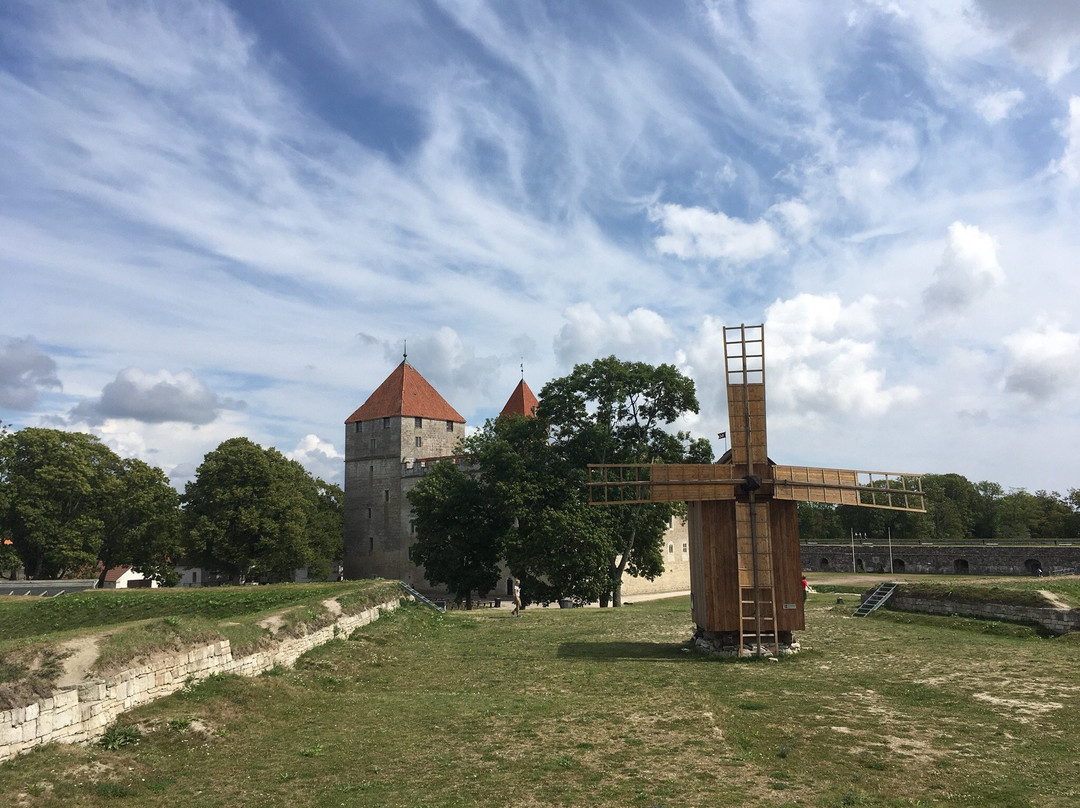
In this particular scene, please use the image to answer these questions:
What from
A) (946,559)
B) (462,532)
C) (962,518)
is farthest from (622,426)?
(962,518)

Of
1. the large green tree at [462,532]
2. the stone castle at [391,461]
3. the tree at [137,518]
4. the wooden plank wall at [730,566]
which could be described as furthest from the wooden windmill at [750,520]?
the stone castle at [391,461]

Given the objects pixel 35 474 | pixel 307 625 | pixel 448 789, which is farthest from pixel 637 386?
pixel 35 474

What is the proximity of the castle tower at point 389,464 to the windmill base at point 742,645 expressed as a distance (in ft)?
146

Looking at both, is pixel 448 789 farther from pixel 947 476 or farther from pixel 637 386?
pixel 947 476

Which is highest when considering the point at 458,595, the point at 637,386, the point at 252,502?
the point at 637,386

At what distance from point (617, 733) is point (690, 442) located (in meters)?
24.6

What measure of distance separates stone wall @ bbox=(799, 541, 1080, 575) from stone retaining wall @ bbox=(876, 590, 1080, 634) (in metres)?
24.0

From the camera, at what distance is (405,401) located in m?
64.1

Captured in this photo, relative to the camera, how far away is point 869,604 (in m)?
27.3

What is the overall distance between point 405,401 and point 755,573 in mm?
49262

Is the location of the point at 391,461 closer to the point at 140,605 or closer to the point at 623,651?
the point at 140,605

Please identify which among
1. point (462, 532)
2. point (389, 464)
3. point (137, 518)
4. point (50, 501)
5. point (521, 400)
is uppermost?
point (521, 400)

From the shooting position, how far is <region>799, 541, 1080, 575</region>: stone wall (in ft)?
149

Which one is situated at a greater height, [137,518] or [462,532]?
[137,518]
